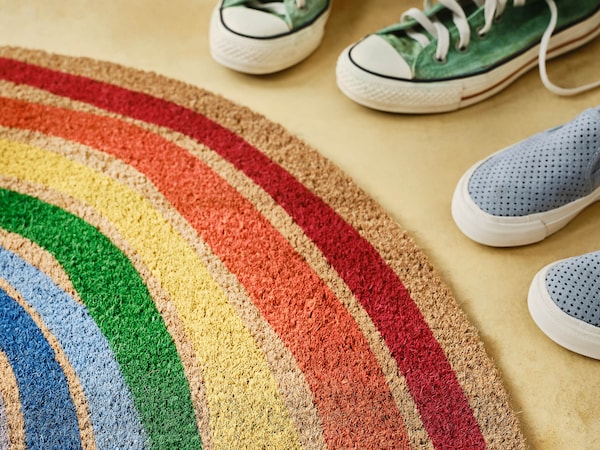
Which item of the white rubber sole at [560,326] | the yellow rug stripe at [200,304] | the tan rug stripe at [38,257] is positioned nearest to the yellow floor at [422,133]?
the white rubber sole at [560,326]

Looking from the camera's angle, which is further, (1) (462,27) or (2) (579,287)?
(1) (462,27)

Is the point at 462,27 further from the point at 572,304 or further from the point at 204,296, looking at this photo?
the point at 204,296

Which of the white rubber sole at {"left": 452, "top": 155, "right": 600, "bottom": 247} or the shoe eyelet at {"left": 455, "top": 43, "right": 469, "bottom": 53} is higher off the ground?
the shoe eyelet at {"left": 455, "top": 43, "right": 469, "bottom": 53}

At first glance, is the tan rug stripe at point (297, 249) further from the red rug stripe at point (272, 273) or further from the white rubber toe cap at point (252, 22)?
the white rubber toe cap at point (252, 22)

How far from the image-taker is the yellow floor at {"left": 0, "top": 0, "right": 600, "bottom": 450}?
2.75ft

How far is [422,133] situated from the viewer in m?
1.07

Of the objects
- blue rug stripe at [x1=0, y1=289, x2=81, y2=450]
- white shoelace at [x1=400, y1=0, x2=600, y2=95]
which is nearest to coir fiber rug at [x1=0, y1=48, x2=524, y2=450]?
blue rug stripe at [x1=0, y1=289, x2=81, y2=450]

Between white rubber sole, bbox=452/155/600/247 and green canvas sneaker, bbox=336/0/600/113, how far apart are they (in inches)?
7.3

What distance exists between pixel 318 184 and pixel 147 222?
268mm

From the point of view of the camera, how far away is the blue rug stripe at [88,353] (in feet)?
2.53

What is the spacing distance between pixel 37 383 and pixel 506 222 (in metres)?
0.67

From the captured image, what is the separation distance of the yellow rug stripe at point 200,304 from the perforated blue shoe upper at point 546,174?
405 millimetres

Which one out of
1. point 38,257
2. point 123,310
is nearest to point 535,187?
point 123,310

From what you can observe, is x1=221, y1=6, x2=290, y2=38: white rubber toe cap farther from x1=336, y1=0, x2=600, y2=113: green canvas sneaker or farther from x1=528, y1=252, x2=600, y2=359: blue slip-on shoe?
x1=528, y1=252, x2=600, y2=359: blue slip-on shoe
